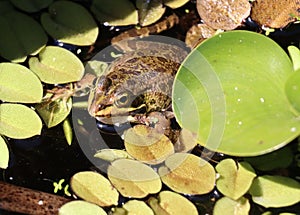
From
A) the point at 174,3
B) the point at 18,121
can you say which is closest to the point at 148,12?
the point at 174,3

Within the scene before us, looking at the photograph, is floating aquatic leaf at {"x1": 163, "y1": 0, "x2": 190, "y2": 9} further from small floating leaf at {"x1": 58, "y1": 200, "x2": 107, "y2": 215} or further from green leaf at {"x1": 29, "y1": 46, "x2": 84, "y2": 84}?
small floating leaf at {"x1": 58, "y1": 200, "x2": 107, "y2": 215}

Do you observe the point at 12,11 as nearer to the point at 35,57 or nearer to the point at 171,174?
the point at 35,57

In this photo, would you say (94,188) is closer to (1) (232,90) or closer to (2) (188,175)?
(2) (188,175)

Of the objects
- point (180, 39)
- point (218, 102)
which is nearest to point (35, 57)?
point (180, 39)

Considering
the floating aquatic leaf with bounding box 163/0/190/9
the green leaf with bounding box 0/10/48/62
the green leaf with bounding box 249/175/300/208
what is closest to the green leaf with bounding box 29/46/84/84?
the green leaf with bounding box 0/10/48/62

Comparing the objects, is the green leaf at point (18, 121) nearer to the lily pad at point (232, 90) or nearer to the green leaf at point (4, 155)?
the green leaf at point (4, 155)

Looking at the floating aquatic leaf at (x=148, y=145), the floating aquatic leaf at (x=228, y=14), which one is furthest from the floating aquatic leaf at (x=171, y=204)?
the floating aquatic leaf at (x=228, y=14)

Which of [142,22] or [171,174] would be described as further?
[142,22]
